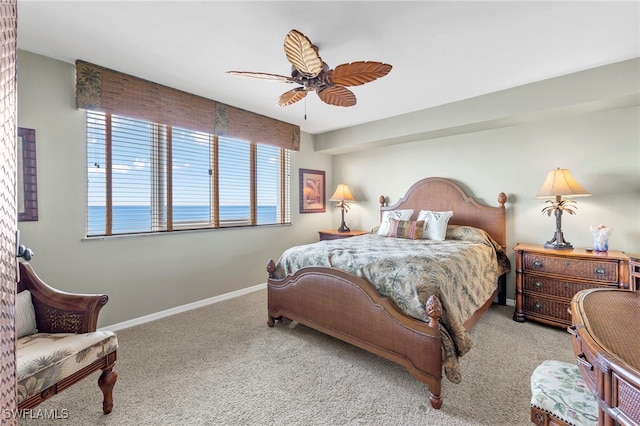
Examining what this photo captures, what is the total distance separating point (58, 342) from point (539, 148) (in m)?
4.52

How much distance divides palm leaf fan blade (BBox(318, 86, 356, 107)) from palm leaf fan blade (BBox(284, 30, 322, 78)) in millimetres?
235

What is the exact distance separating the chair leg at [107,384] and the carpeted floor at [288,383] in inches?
2.2

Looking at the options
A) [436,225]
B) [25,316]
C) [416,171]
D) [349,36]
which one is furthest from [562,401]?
[416,171]

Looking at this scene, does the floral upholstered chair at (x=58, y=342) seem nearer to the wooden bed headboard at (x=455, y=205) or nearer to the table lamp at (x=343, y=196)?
the table lamp at (x=343, y=196)

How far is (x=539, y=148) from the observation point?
3162 millimetres

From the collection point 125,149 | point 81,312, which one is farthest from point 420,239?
point 125,149

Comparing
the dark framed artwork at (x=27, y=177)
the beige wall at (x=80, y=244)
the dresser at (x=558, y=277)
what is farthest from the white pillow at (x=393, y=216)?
the dark framed artwork at (x=27, y=177)

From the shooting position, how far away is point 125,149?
2.79 metres

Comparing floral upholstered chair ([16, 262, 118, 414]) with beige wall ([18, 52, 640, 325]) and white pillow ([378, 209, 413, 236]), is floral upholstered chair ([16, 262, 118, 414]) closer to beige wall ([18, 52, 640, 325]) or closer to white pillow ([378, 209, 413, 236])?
beige wall ([18, 52, 640, 325])

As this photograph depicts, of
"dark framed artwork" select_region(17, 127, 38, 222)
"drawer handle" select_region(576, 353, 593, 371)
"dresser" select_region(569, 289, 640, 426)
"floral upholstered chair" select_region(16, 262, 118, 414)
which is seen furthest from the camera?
"dark framed artwork" select_region(17, 127, 38, 222)

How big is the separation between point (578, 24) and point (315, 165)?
353 centimetres

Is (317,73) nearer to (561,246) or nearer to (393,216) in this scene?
(393,216)

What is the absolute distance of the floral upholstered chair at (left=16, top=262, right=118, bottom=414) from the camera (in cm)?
135

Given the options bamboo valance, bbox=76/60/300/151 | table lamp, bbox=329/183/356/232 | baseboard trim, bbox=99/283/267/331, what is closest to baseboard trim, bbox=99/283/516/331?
baseboard trim, bbox=99/283/267/331
